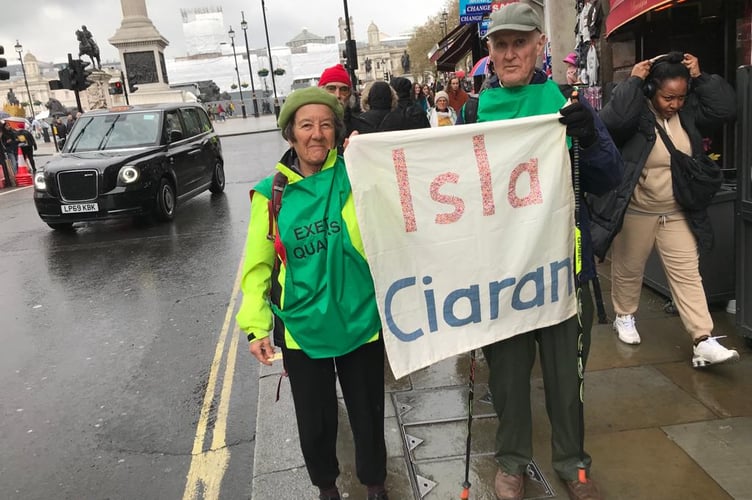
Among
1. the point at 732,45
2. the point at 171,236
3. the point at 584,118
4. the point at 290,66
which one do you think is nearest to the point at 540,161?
the point at 584,118

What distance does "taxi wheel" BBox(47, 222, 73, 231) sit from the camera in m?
10.4

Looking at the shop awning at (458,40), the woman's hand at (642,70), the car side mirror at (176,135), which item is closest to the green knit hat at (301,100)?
the woman's hand at (642,70)

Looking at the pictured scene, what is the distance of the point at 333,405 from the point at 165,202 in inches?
342

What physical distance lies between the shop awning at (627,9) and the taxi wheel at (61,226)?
8858 mm

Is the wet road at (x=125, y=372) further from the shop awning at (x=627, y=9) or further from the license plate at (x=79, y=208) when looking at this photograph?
the shop awning at (x=627, y=9)

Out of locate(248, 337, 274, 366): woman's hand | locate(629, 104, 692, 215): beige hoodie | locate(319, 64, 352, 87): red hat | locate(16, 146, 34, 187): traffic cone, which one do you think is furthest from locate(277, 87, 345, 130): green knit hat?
locate(16, 146, 34, 187): traffic cone

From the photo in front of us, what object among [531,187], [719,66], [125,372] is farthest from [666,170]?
[125,372]

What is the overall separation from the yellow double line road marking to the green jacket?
47.5 inches

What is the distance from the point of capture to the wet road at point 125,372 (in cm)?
338

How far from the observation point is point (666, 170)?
3770mm

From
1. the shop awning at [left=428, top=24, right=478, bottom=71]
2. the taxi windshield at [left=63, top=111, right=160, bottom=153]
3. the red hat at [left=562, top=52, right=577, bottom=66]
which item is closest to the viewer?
the red hat at [left=562, top=52, right=577, bottom=66]

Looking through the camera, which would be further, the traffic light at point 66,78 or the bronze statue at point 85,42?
the bronze statue at point 85,42

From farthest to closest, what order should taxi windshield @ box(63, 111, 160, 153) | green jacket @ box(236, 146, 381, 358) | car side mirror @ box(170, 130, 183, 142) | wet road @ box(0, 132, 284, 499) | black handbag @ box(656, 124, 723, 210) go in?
1. car side mirror @ box(170, 130, 183, 142)
2. taxi windshield @ box(63, 111, 160, 153)
3. black handbag @ box(656, 124, 723, 210)
4. wet road @ box(0, 132, 284, 499)
5. green jacket @ box(236, 146, 381, 358)

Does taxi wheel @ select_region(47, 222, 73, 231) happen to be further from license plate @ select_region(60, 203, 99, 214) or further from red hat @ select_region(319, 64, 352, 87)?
red hat @ select_region(319, 64, 352, 87)
